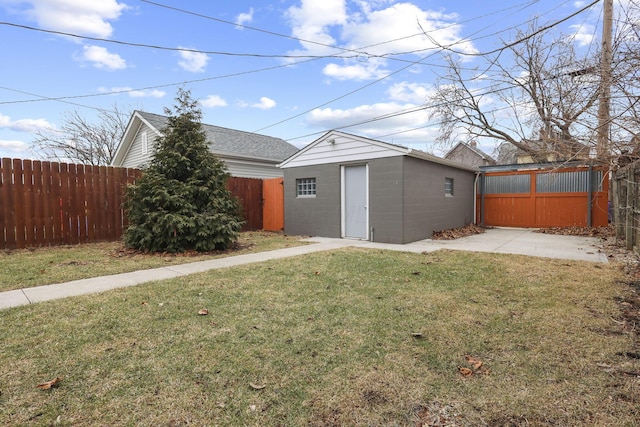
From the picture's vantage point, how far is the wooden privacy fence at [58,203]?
771 cm

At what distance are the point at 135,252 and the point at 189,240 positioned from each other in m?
1.26

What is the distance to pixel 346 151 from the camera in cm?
980

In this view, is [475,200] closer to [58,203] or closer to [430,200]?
[430,200]

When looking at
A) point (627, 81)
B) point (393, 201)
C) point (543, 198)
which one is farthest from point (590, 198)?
point (627, 81)

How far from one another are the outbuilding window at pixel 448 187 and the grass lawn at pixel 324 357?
22.6ft

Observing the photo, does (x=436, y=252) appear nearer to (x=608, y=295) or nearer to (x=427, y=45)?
(x=608, y=295)

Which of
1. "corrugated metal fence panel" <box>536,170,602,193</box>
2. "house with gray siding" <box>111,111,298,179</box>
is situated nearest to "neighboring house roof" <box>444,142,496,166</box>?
"corrugated metal fence panel" <box>536,170,602,193</box>

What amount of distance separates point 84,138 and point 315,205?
19.4 metres

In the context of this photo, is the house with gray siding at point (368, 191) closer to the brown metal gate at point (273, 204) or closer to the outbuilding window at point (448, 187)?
the outbuilding window at point (448, 187)

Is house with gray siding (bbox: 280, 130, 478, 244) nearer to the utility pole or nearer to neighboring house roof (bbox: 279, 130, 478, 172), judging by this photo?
neighboring house roof (bbox: 279, 130, 478, 172)

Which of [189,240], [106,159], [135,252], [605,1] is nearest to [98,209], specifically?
[135,252]

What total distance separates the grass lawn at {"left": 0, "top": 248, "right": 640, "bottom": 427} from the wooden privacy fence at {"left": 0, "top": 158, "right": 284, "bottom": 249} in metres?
5.68

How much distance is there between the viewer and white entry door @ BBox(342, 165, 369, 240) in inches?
377

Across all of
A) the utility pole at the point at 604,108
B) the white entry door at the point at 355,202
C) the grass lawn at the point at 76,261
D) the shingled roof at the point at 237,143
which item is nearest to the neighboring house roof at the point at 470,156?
the shingled roof at the point at 237,143
